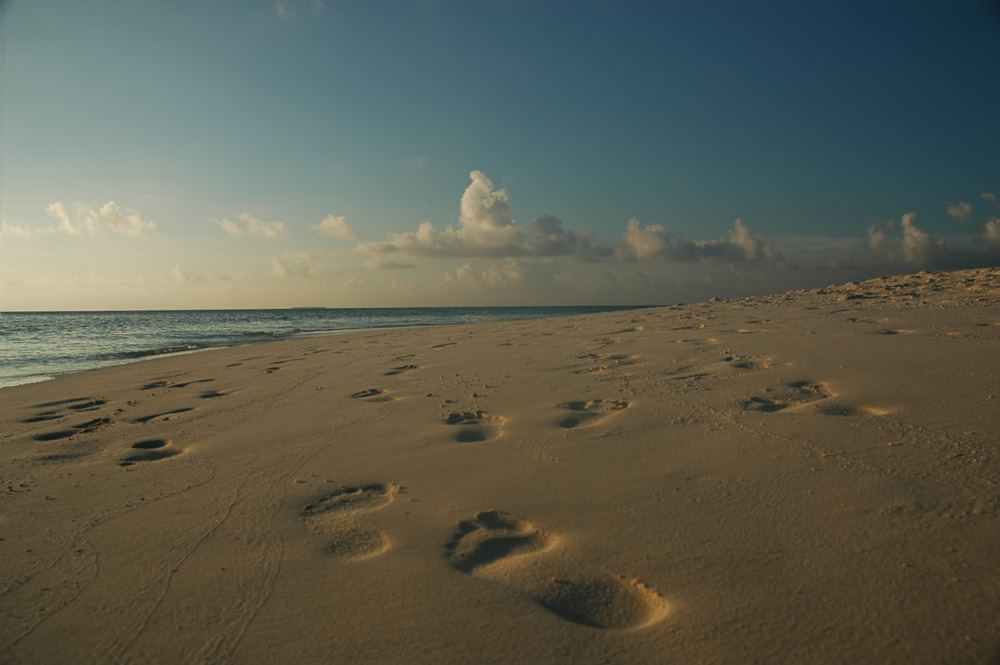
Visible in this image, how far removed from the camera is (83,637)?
1.63 m

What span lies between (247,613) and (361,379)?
423 cm

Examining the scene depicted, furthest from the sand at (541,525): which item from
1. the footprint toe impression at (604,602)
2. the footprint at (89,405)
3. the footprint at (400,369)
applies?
the footprint at (400,369)

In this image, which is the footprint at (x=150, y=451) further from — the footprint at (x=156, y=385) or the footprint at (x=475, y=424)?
the footprint at (x=156, y=385)

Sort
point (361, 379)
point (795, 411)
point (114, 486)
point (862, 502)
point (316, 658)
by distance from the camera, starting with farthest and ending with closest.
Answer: point (361, 379), point (795, 411), point (114, 486), point (862, 502), point (316, 658)

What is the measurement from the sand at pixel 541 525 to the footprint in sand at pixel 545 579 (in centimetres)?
1

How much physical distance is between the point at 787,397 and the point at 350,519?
9.79 ft

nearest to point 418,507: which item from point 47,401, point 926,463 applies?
point 926,463

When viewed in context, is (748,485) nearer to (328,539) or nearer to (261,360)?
(328,539)

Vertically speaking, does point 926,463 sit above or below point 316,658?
above

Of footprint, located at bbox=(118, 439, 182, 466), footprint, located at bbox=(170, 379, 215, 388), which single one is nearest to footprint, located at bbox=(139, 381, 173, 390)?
footprint, located at bbox=(170, 379, 215, 388)

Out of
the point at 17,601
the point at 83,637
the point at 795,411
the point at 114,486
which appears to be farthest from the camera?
the point at 795,411

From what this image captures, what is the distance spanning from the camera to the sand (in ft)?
5.04

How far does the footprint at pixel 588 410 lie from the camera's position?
3474 mm

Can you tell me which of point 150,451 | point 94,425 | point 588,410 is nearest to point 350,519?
point 588,410
